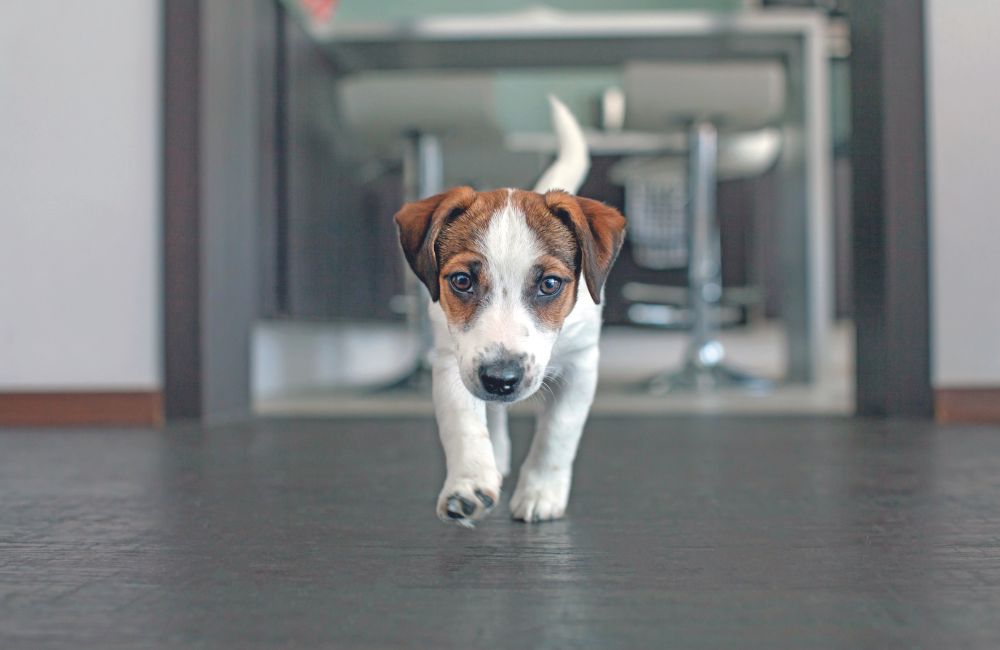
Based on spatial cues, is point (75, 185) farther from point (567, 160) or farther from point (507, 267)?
point (507, 267)

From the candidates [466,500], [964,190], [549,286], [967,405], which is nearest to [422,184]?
[964,190]

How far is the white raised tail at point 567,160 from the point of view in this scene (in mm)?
1895

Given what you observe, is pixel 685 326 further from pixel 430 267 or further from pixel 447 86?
pixel 430 267

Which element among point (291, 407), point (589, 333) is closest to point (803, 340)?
point (291, 407)

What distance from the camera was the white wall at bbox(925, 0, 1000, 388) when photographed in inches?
113

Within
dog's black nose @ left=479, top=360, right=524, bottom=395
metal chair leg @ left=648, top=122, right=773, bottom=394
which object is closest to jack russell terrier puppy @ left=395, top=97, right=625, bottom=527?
dog's black nose @ left=479, top=360, right=524, bottom=395

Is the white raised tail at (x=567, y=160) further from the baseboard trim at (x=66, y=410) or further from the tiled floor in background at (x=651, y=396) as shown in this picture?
the baseboard trim at (x=66, y=410)

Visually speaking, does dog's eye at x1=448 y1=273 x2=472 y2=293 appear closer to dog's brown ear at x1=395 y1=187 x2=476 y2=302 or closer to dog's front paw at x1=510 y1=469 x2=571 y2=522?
dog's brown ear at x1=395 y1=187 x2=476 y2=302

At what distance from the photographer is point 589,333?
1.57 metres

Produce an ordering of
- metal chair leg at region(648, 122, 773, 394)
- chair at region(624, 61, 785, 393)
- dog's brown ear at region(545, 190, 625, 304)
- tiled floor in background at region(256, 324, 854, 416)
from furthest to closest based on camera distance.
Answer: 1. metal chair leg at region(648, 122, 773, 394)
2. chair at region(624, 61, 785, 393)
3. tiled floor in background at region(256, 324, 854, 416)
4. dog's brown ear at region(545, 190, 625, 304)

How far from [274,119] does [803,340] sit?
8.63ft

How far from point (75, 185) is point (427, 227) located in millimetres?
1781

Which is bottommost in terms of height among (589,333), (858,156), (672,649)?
(672,649)

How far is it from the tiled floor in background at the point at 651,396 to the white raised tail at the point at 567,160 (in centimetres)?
144
